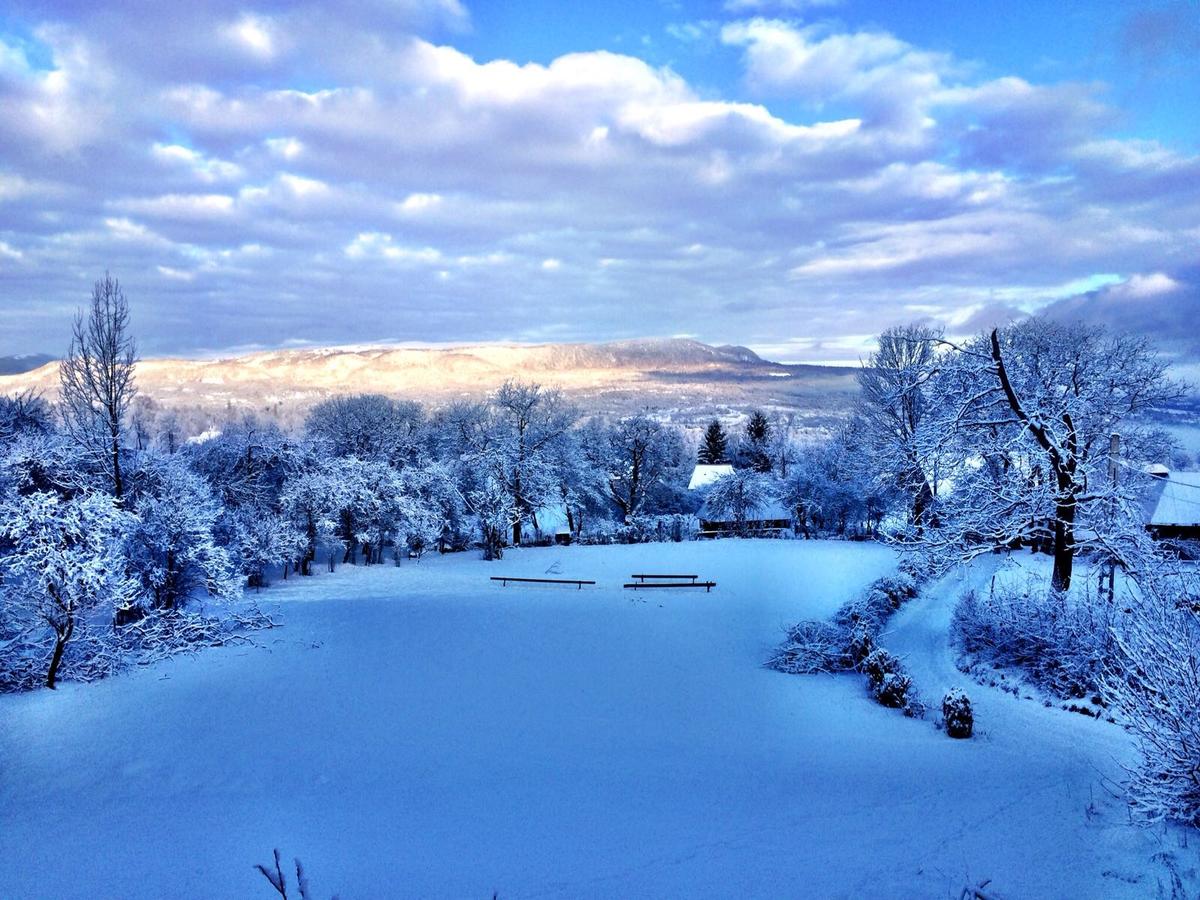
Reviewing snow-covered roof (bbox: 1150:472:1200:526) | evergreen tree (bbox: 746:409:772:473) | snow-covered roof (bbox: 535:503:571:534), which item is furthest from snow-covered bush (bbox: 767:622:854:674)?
evergreen tree (bbox: 746:409:772:473)

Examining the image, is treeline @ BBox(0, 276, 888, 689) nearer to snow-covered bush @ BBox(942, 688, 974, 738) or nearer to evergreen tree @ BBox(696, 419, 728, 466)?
evergreen tree @ BBox(696, 419, 728, 466)

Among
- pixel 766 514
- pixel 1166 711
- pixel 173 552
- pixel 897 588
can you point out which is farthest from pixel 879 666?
pixel 766 514

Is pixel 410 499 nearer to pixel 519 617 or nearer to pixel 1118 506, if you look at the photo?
pixel 519 617

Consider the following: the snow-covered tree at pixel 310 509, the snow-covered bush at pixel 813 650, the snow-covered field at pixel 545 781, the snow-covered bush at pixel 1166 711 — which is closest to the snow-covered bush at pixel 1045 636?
the snow-covered field at pixel 545 781

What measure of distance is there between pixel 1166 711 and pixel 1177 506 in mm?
27945

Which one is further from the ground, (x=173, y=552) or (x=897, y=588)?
(x=173, y=552)

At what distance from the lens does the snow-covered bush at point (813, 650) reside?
15.6 metres

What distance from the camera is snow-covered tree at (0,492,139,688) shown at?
13914 millimetres

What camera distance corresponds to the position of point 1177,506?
2762cm

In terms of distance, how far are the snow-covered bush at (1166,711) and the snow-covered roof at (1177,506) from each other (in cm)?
2514

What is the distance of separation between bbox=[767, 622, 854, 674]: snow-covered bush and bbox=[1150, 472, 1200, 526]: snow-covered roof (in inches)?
757

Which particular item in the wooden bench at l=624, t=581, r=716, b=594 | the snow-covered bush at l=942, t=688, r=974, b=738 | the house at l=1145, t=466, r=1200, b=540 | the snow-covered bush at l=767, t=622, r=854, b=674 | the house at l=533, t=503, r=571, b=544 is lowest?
the house at l=533, t=503, r=571, b=544

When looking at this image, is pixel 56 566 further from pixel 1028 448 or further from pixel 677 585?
pixel 1028 448

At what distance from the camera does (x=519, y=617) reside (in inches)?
827
